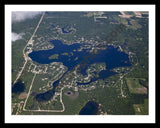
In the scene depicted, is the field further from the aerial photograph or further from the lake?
the lake

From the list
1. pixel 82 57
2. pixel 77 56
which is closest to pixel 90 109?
pixel 82 57

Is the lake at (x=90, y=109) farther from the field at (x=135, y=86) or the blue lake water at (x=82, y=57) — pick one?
the field at (x=135, y=86)

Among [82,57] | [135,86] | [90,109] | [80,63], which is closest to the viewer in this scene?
[90,109]

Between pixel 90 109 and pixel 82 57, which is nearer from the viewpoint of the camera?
pixel 90 109

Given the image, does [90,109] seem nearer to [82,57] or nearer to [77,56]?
[82,57]

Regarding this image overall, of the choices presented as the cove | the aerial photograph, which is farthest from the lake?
the cove

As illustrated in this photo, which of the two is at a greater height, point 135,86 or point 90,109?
point 135,86

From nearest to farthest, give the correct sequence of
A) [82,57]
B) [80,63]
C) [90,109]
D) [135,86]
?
1. [90,109]
2. [135,86]
3. [80,63]
4. [82,57]

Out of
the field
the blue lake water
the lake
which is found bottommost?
the lake

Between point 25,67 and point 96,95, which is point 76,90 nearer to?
point 96,95

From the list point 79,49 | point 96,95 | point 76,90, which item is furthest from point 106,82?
point 79,49
